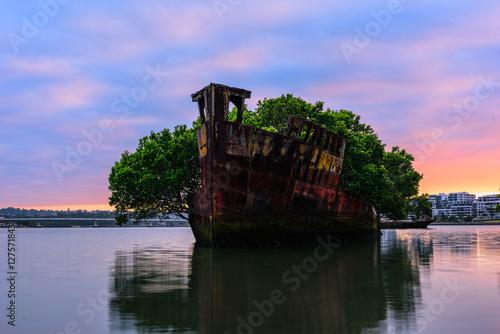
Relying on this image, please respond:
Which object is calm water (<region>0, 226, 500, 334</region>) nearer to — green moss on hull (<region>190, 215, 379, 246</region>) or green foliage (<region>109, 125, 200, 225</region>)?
green moss on hull (<region>190, 215, 379, 246</region>)

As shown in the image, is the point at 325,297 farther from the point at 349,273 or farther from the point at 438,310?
the point at 349,273

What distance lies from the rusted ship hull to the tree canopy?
7471 mm

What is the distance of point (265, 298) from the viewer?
9523mm

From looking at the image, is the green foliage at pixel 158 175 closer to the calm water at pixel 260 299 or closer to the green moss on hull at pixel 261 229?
the green moss on hull at pixel 261 229

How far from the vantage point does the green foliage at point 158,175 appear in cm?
3716

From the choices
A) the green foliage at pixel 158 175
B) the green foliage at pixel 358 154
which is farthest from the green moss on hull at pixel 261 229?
the green foliage at pixel 158 175

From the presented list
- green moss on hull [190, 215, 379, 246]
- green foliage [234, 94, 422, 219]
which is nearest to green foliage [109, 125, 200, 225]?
green foliage [234, 94, 422, 219]

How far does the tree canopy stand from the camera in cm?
3456

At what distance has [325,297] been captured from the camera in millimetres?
9586

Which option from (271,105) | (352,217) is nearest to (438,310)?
(352,217)

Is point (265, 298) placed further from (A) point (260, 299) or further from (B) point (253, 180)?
(B) point (253, 180)

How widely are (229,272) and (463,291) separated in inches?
259

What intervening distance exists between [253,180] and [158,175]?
15.9 meters

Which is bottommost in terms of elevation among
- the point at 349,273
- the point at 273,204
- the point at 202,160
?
the point at 349,273
